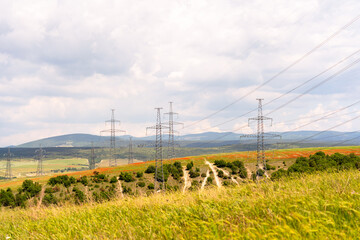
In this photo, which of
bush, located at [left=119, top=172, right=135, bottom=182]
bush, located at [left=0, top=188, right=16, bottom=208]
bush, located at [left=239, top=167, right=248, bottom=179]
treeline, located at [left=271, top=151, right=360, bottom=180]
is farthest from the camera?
bush, located at [left=239, top=167, right=248, bottom=179]

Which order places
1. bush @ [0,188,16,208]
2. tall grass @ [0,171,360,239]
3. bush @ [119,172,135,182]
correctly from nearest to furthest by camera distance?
tall grass @ [0,171,360,239]
bush @ [0,188,16,208]
bush @ [119,172,135,182]

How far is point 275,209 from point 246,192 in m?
1.98

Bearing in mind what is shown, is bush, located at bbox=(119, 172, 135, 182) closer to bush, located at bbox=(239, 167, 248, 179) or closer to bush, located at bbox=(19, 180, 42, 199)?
bush, located at bbox=(19, 180, 42, 199)

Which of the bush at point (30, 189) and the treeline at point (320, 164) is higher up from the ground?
the treeline at point (320, 164)

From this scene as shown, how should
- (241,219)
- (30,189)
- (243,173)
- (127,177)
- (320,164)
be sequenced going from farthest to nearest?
(243,173), (127,177), (30,189), (320,164), (241,219)

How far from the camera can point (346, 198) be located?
5750 mm

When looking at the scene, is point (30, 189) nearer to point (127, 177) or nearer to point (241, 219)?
point (127, 177)

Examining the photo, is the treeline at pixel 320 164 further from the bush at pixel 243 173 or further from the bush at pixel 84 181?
the bush at pixel 84 181

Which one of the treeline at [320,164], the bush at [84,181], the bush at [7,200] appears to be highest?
the treeline at [320,164]

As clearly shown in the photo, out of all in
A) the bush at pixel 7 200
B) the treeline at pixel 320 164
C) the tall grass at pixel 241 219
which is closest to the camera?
the tall grass at pixel 241 219

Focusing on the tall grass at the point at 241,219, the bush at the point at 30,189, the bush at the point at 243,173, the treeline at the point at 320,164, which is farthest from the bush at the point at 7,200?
the bush at the point at 243,173

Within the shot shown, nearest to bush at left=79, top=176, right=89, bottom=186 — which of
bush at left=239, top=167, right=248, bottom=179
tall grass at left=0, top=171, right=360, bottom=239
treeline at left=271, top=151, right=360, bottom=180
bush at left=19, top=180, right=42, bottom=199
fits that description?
bush at left=19, top=180, right=42, bottom=199

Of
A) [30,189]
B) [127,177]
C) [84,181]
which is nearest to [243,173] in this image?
[127,177]

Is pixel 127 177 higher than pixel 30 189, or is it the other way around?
pixel 127 177
